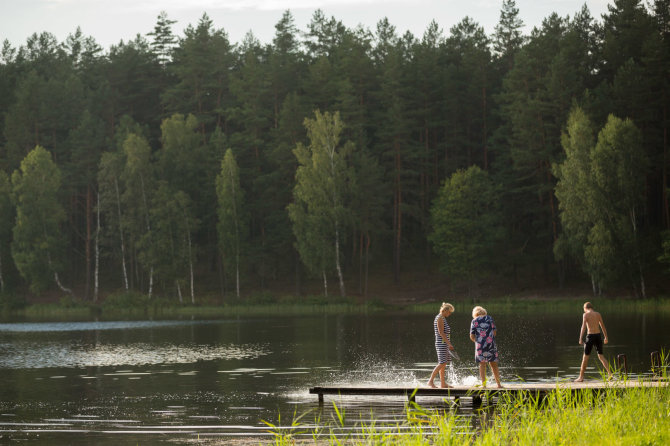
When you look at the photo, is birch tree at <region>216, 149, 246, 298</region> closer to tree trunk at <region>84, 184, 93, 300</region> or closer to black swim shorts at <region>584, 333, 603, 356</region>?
tree trunk at <region>84, 184, 93, 300</region>

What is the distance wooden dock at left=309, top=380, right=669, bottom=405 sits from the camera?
57.7 ft

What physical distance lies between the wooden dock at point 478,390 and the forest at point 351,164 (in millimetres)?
42931

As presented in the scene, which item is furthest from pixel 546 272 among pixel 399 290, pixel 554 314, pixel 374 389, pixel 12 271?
pixel 374 389

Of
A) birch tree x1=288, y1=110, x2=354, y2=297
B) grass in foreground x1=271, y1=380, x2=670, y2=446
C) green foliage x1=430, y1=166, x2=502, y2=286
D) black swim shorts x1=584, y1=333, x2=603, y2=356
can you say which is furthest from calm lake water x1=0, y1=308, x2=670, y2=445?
birch tree x1=288, y1=110, x2=354, y2=297

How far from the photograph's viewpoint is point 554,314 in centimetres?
5553

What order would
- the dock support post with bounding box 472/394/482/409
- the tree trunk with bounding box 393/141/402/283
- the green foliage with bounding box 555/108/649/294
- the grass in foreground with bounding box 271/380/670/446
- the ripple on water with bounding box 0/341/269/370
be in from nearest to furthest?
the grass in foreground with bounding box 271/380/670/446 < the dock support post with bounding box 472/394/482/409 < the ripple on water with bounding box 0/341/269/370 < the green foliage with bounding box 555/108/649/294 < the tree trunk with bounding box 393/141/402/283

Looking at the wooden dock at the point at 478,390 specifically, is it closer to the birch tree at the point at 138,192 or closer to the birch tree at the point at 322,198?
the birch tree at the point at 322,198

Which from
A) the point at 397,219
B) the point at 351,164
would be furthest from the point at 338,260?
the point at 351,164

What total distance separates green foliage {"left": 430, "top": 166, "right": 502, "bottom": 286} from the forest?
0.20 meters

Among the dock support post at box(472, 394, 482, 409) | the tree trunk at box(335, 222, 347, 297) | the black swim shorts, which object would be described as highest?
the tree trunk at box(335, 222, 347, 297)

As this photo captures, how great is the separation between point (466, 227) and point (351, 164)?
49.9ft

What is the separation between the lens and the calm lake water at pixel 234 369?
18.0 meters

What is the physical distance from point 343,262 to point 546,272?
1931cm

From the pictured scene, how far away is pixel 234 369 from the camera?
29172 millimetres
